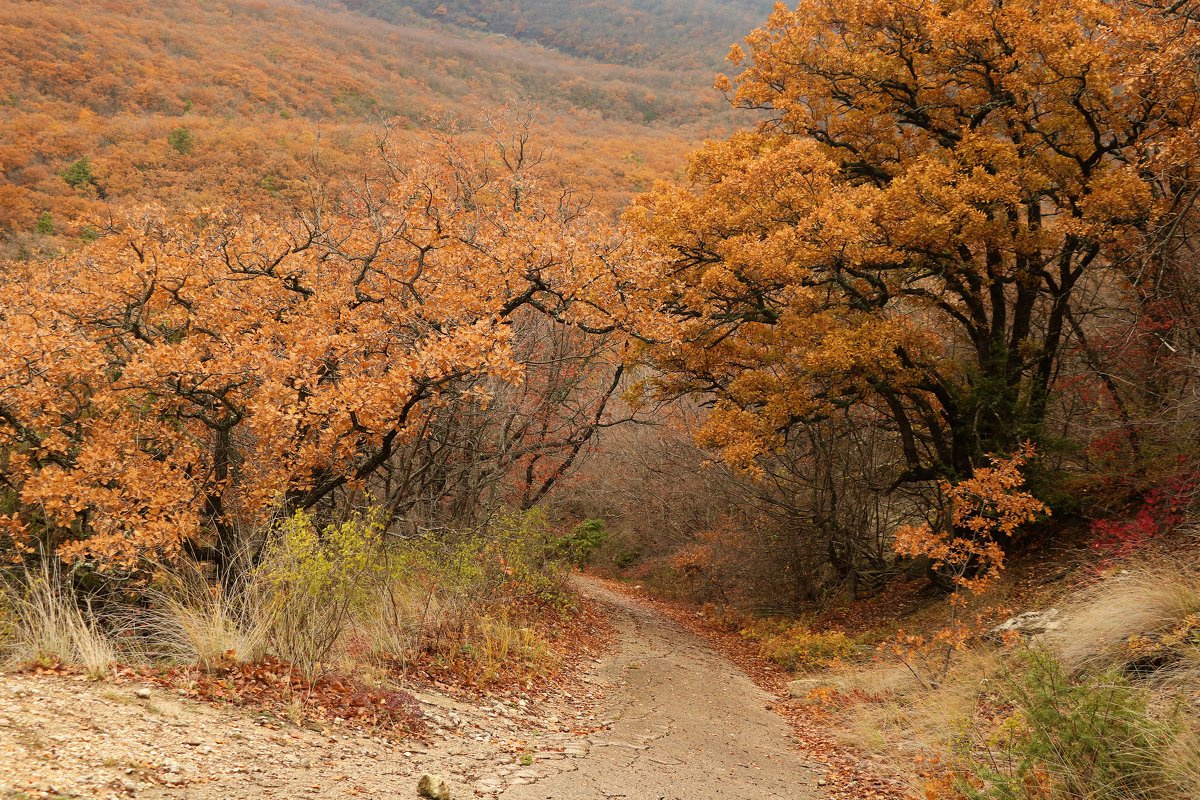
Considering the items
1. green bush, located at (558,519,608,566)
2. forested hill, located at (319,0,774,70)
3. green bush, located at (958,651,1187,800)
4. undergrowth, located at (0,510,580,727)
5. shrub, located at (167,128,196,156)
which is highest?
forested hill, located at (319,0,774,70)

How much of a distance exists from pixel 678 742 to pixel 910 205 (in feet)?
24.7

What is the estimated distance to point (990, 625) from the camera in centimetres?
950

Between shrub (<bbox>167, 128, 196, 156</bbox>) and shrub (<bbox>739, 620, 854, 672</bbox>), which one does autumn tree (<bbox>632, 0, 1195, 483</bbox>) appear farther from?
shrub (<bbox>167, 128, 196, 156</bbox>)

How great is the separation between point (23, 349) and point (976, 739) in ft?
31.1

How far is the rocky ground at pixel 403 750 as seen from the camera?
151 inches

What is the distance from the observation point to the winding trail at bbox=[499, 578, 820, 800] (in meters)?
5.43

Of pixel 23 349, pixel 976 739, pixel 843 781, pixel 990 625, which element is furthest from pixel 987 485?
pixel 23 349

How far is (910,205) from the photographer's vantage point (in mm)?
10219

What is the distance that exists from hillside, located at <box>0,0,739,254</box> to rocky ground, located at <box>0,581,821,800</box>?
9.26m

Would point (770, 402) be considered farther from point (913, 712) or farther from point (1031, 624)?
point (913, 712)

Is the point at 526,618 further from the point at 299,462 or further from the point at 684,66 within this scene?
the point at 684,66

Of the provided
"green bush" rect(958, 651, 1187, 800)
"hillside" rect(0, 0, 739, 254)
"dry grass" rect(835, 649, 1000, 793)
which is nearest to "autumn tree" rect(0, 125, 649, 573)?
"hillside" rect(0, 0, 739, 254)

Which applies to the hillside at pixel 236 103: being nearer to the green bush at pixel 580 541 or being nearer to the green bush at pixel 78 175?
the green bush at pixel 78 175

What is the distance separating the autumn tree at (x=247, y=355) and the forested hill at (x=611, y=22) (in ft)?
336
